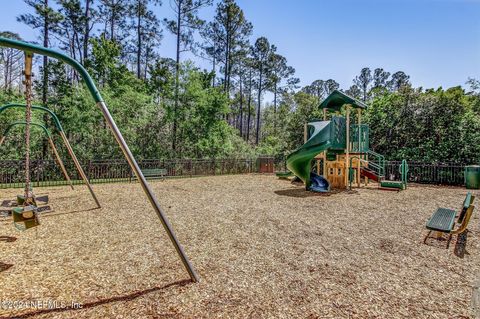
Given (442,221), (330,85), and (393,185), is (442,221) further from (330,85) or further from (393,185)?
(330,85)

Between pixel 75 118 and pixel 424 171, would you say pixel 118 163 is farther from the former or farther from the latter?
pixel 424 171

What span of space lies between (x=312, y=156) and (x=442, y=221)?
19.9 feet

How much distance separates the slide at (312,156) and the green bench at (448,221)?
17.2 ft

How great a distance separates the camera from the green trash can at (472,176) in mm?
11891

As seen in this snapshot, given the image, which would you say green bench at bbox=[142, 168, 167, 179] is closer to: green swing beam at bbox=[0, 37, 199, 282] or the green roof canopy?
the green roof canopy

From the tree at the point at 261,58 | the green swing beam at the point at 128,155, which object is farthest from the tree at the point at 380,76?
the green swing beam at the point at 128,155

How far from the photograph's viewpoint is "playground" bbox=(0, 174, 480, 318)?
2848mm

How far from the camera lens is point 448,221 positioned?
498cm

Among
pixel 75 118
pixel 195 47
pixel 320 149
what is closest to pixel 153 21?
pixel 195 47

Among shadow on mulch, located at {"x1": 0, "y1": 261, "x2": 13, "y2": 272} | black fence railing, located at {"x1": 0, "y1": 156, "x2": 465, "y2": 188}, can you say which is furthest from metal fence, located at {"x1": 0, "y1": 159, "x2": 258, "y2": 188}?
shadow on mulch, located at {"x1": 0, "y1": 261, "x2": 13, "y2": 272}

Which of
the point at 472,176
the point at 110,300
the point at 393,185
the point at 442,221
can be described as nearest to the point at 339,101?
the point at 393,185

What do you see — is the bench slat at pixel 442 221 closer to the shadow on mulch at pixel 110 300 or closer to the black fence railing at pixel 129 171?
the shadow on mulch at pixel 110 300

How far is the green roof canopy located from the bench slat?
6.50 metres

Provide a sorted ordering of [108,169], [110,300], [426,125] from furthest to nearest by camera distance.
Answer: [426,125] → [108,169] → [110,300]
